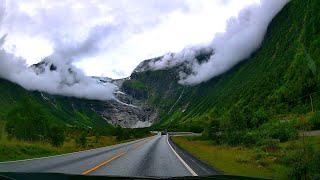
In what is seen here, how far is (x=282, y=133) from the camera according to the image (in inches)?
1912

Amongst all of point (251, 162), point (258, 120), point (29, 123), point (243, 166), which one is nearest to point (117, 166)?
point (243, 166)

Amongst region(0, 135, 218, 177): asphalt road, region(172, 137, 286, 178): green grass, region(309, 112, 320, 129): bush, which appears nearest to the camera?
region(0, 135, 218, 177): asphalt road

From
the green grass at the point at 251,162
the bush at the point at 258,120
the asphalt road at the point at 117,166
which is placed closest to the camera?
the asphalt road at the point at 117,166

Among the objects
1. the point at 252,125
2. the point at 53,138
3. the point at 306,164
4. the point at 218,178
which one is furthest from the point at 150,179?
the point at 252,125

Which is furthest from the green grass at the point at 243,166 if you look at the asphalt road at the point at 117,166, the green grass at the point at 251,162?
the asphalt road at the point at 117,166

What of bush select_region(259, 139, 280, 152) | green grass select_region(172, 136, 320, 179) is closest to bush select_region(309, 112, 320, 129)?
bush select_region(259, 139, 280, 152)

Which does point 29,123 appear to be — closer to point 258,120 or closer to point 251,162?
point 258,120

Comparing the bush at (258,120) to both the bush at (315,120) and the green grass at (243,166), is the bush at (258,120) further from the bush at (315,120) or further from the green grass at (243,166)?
the green grass at (243,166)

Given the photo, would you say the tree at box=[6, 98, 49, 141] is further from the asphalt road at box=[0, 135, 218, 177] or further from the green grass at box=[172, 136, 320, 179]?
the asphalt road at box=[0, 135, 218, 177]

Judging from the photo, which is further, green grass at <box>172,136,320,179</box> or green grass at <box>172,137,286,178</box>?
green grass at <box>172,136,320,179</box>

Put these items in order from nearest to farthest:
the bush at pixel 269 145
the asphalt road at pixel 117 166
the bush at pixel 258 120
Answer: the asphalt road at pixel 117 166 → the bush at pixel 269 145 → the bush at pixel 258 120

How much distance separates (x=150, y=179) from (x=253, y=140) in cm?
3847

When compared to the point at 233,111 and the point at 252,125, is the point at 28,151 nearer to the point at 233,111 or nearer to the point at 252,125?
the point at 233,111

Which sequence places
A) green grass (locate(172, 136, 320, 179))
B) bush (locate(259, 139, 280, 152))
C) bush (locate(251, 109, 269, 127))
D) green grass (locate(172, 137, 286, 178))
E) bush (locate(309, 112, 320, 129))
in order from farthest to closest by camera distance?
bush (locate(251, 109, 269, 127)) → bush (locate(309, 112, 320, 129)) → bush (locate(259, 139, 280, 152)) → green grass (locate(172, 136, 320, 179)) → green grass (locate(172, 137, 286, 178))
